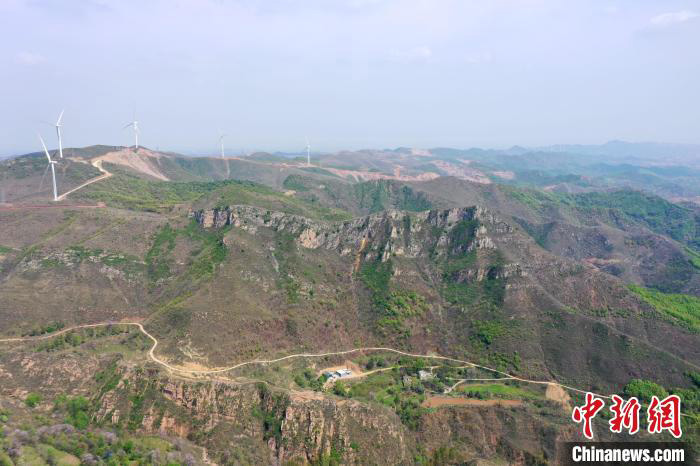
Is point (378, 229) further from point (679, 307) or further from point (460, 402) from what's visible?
point (679, 307)

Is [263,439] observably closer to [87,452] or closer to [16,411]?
[87,452]

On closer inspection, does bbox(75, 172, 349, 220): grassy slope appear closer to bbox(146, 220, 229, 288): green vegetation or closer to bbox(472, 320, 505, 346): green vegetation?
bbox(146, 220, 229, 288): green vegetation

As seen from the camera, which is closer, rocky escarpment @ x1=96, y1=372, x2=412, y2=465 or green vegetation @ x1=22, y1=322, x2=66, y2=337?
rocky escarpment @ x1=96, y1=372, x2=412, y2=465

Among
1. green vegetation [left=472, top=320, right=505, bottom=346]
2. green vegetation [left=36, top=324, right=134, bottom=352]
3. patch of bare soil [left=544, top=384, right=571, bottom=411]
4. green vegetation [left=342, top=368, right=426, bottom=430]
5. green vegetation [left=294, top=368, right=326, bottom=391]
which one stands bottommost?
patch of bare soil [left=544, top=384, right=571, bottom=411]

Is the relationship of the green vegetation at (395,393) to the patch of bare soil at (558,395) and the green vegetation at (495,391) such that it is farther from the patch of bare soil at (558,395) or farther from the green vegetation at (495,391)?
the patch of bare soil at (558,395)

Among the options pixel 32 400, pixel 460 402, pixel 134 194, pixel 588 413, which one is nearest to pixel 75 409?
pixel 32 400

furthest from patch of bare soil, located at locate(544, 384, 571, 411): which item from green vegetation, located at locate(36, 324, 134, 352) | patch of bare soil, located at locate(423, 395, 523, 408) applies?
green vegetation, located at locate(36, 324, 134, 352)

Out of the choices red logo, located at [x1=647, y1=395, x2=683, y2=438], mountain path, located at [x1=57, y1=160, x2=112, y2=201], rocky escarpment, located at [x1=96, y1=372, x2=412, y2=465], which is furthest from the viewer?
mountain path, located at [x1=57, y1=160, x2=112, y2=201]
